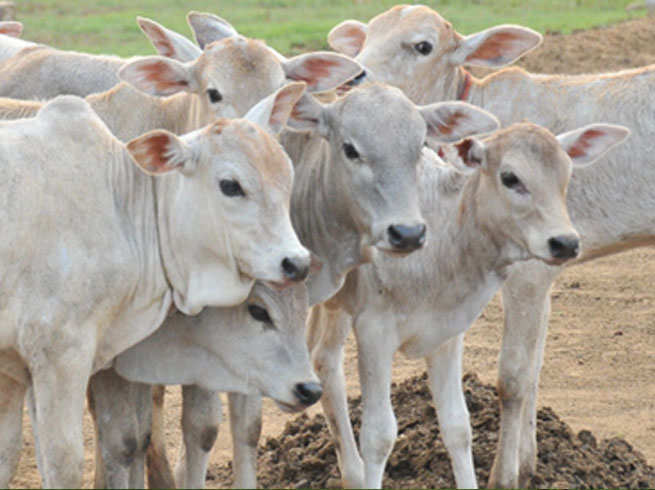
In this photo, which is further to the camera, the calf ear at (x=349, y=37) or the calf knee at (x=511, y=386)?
the calf ear at (x=349, y=37)

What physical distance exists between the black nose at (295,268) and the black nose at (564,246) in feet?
3.67

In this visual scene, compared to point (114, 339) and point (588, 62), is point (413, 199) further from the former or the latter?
point (588, 62)

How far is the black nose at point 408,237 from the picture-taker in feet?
17.1

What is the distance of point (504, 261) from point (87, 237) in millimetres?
1794

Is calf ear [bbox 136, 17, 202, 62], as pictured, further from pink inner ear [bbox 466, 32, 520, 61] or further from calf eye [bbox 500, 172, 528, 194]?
calf eye [bbox 500, 172, 528, 194]

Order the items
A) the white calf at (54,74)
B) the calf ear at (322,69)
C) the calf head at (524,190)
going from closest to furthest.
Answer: the calf head at (524,190), the calf ear at (322,69), the white calf at (54,74)

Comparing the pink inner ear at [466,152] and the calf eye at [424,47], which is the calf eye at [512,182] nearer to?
the pink inner ear at [466,152]

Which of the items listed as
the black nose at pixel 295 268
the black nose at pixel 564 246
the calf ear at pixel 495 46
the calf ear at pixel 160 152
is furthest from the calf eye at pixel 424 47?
the black nose at pixel 295 268

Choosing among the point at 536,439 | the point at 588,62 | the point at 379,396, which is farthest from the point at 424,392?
the point at 588,62

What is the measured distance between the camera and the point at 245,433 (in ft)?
19.3

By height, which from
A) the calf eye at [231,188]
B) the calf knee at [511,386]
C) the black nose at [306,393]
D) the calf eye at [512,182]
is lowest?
the calf knee at [511,386]

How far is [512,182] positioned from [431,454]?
169cm

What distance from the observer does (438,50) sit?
23.4 ft

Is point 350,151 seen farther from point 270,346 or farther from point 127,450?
point 127,450
